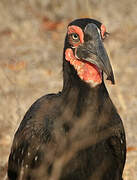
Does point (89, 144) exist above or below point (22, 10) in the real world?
below

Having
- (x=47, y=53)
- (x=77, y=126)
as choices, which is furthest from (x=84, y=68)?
(x=47, y=53)

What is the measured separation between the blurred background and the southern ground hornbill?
1.09 m

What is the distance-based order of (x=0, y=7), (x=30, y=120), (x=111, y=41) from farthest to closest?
(x=0, y=7) → (x=111, y=41) → (x=30, y=120)

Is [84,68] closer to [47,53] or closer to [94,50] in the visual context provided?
[94,50]

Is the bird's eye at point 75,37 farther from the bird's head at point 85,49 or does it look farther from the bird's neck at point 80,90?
the bird's neck at point 80,90

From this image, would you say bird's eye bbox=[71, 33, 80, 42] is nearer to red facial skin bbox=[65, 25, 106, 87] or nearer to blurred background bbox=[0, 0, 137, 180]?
red facial skin bbox=[65, 25, 106, 87]

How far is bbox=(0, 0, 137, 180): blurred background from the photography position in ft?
16.9

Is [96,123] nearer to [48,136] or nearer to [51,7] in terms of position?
[48,136]

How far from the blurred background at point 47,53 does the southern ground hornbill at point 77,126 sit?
109cm

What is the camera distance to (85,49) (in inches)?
125

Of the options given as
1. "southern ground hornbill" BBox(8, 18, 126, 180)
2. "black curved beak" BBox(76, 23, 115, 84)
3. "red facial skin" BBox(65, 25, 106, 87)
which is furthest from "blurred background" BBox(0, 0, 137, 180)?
"black curved beak" BBox(76, 23, 115, 84)

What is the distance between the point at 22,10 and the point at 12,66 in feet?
6.41

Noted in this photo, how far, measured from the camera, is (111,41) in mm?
7234

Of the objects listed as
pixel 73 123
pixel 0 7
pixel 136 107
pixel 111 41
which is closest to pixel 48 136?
pixel 73 123
